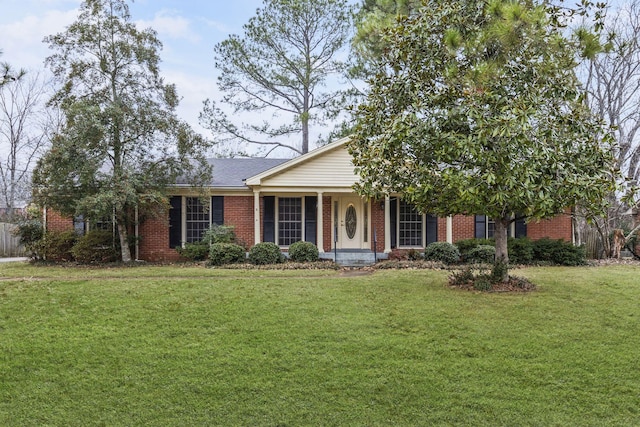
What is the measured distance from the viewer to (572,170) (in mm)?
7496

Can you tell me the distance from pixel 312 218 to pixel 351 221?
4.81ft

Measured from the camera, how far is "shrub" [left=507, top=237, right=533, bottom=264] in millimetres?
13750

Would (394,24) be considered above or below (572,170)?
above

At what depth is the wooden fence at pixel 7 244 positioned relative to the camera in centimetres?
1941

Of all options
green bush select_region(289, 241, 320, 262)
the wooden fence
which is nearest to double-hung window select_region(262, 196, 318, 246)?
green bush select_region(289, 241, 320, 262)

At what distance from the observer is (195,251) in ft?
47.2

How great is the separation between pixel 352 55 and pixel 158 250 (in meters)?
14.7

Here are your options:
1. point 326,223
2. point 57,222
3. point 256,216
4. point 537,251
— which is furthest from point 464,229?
point 57,222

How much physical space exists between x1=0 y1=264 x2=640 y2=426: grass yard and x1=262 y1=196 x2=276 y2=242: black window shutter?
23.8ft

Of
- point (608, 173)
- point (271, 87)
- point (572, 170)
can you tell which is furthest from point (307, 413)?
point (271, 87)

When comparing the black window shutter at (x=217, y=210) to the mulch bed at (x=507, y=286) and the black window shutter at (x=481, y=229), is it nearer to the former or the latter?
the mulch bed at (x=507, y=286)

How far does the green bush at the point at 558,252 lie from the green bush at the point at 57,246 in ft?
49.7

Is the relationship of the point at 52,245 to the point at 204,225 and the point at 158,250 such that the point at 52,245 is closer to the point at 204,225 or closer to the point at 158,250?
the point at 158,250

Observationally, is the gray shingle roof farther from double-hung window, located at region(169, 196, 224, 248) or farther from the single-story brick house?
double-hung window, located at region(169, 196, 224, 248)
